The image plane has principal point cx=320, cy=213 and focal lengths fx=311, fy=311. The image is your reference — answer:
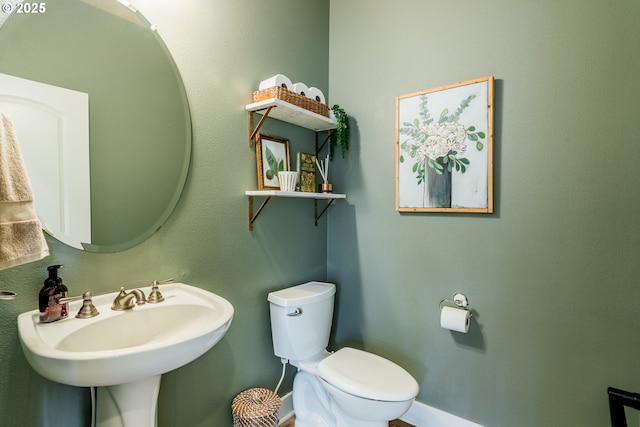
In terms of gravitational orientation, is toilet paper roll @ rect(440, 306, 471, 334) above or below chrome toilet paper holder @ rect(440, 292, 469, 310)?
below

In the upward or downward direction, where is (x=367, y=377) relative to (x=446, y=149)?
downward

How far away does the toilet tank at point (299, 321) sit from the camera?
1.60 m

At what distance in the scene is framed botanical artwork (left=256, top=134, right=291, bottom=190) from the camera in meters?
1.61

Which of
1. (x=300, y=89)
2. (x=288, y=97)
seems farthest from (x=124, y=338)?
(x=300, y=89)

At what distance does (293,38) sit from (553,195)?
62.4 inches

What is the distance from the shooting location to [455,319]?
1.51 metres

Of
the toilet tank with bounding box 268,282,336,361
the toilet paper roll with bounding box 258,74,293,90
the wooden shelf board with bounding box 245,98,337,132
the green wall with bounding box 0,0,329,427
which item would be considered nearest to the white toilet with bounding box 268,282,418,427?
the toilet tank with bounding box 268,282,336,361

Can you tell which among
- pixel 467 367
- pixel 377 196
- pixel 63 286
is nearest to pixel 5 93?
pixel 63 286

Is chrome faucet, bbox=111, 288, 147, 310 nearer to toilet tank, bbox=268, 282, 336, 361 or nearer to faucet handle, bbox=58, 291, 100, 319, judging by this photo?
faucet handle, bbox=58, 291, 100, 319

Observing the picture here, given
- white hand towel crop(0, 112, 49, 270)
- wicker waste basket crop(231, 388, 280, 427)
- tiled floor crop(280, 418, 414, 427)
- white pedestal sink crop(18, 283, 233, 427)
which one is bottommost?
tiled floor crop(280, 418, 414, 427)

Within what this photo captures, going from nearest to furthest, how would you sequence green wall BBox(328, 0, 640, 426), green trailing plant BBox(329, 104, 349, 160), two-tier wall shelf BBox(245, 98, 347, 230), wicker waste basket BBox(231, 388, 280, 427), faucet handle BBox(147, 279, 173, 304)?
faucet handle BBox(147, 279, 173, 304) → green wall BBox(328, 0, 640, 426) → wicker waste basket BBox(231, 388, 280, 427) → two-tier wall shelf BBox(245, 98, 347, 230) → green trailing plant BBox(329, 104, 349, 160)

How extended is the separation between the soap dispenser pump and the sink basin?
2cm

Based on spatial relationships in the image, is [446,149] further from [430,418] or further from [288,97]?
[430,418]

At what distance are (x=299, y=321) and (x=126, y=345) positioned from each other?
0.80 metres
